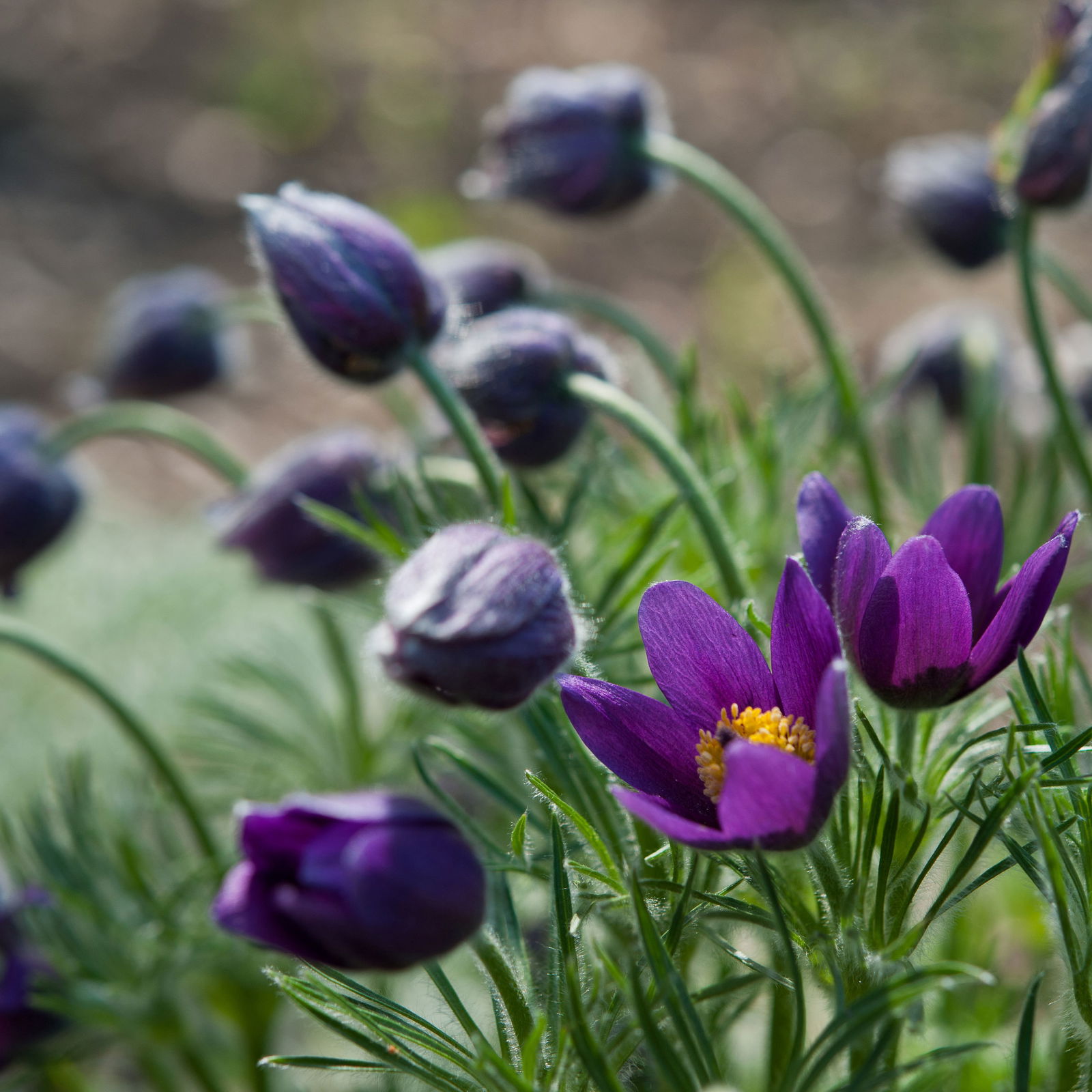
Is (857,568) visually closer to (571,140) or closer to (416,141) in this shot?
(571,140)

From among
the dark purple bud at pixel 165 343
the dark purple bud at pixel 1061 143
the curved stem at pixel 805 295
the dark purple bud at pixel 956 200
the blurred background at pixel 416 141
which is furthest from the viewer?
the blurred background at pixel 416 141

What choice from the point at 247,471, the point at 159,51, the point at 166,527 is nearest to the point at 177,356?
the point at 247,471

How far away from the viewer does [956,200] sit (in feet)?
3.68

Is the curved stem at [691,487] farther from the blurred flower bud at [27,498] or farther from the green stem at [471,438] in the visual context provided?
the blurred flower bud at [27,498]

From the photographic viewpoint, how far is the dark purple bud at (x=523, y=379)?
82 centimetres

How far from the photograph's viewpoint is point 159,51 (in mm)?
3848

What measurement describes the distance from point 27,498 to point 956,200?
82cm

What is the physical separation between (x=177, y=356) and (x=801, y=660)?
2.88ft

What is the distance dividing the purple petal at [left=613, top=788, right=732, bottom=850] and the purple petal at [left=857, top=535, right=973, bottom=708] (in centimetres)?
11

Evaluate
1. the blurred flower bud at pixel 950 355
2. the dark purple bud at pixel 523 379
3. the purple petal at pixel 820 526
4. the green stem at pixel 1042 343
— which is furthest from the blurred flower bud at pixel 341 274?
the blurred flower bud at pixel 950 355

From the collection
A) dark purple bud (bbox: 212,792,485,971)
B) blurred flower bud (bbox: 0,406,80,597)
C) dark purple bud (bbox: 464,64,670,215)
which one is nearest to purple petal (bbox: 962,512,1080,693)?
dark purple bud (bbox: 212,792,485,971)

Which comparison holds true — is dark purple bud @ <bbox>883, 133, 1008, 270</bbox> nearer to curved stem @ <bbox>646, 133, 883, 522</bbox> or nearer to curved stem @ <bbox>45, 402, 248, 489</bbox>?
curved stem @ <bbox>646, 133, 883, 522</bbox>

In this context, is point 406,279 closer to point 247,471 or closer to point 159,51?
point 247,471

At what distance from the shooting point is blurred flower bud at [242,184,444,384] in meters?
0.77
